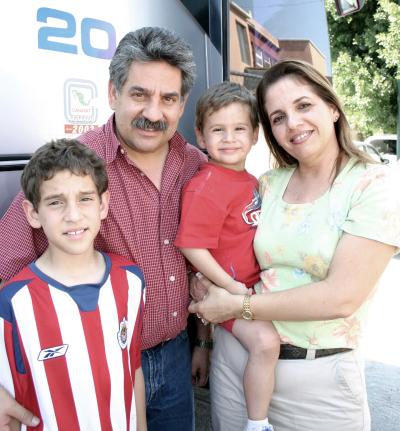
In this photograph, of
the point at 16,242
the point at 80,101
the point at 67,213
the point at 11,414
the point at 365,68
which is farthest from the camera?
the point at 365,68

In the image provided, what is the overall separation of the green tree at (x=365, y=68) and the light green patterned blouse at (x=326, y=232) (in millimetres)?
13716

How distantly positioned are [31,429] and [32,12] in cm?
161

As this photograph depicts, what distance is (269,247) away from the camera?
1961 millimetres

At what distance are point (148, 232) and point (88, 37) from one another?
3.27 ft

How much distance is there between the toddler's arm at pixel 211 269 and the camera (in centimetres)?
201

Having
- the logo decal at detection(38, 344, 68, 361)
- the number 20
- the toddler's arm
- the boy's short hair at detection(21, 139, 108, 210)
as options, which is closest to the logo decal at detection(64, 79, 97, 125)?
the number 20

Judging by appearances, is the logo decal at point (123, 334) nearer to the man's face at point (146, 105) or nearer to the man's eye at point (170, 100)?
the man's face at point (146, 105)

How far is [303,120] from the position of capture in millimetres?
1925

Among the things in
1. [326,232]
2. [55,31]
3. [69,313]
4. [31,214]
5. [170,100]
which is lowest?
[69,313]

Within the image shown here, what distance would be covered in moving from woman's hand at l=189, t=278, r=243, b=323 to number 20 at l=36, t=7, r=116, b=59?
1.20m

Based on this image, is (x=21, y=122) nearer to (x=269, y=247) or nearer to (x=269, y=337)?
(x=269, y=247)

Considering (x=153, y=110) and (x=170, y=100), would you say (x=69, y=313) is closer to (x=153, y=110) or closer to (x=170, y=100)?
(x=153, y=110)

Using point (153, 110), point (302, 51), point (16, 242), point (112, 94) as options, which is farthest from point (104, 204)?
point (302, 51)

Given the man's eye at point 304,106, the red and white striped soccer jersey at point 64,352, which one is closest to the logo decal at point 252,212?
the man's eye at point 304,106
